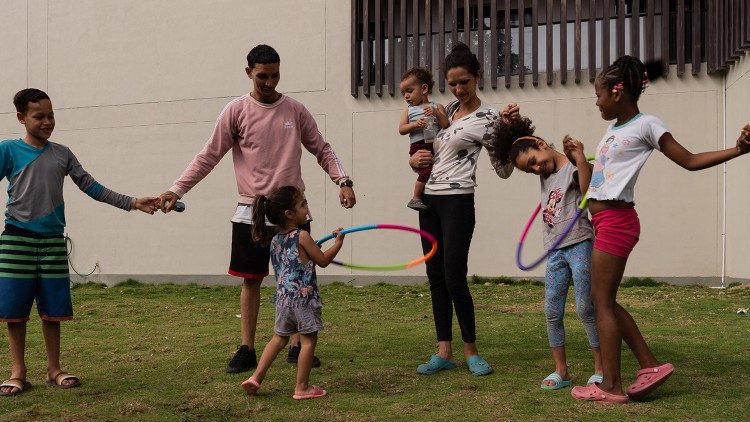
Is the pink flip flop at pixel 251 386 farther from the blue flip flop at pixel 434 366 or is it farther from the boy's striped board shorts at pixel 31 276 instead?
the boy's striped board shorts at pixel 31 276

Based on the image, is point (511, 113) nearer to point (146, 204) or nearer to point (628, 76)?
point (628, 76)

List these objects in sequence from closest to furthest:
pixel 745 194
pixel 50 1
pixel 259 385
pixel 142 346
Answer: pixel 259 385, pixel 142 346, pixel 745 194, pixel 50 1

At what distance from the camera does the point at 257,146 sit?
5.55m


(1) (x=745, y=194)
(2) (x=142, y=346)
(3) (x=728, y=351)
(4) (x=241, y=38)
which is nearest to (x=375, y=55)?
(4) (x=241, y=38)

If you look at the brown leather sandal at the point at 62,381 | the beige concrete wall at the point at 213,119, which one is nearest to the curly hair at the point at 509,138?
the brown leather sandal at the point at 62,381

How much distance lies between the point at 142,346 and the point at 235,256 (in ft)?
5.85

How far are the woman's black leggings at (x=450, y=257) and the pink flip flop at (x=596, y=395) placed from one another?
3.22ft

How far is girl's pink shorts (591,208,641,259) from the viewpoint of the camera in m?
4.38

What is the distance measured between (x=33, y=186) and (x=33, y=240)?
0.32m

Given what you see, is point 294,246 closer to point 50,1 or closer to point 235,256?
point 235,256

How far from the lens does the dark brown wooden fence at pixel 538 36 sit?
12023 millimetres

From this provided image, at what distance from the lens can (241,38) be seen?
48.3 ft

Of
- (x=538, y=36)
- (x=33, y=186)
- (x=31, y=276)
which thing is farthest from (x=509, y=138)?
(x=538, y=36)

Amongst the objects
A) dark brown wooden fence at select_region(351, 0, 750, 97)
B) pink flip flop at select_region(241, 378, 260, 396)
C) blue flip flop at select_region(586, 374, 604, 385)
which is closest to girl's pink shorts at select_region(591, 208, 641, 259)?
blue flip flop at select_region(586, 374, 604, 385)
